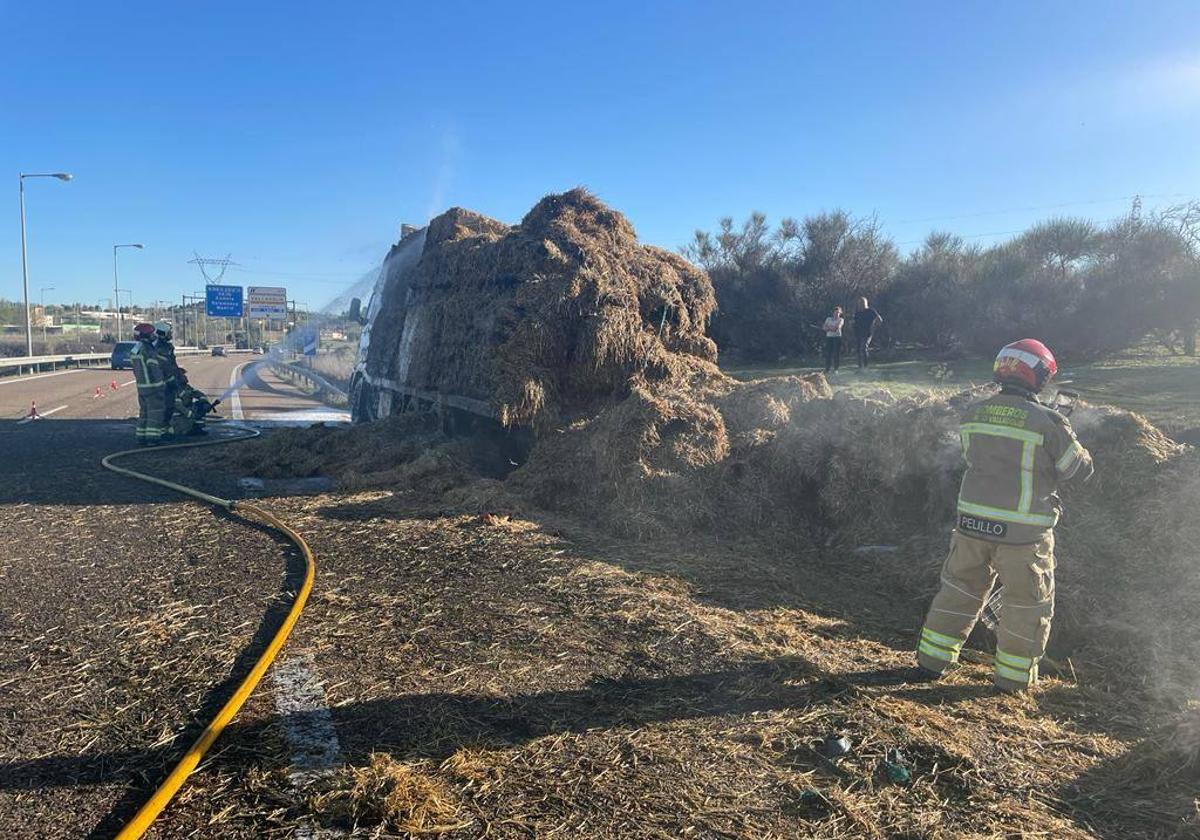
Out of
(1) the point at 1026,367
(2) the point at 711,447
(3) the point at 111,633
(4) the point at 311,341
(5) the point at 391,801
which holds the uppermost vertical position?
(1) the point at 1026,367

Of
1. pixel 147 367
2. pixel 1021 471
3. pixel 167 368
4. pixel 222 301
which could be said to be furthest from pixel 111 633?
pixel 222 301

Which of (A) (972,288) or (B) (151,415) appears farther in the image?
(A) (972,288)

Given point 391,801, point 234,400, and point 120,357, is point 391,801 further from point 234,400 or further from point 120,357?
point 120,357

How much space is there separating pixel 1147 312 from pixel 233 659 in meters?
21.6

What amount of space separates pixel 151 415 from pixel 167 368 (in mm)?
Result: 787

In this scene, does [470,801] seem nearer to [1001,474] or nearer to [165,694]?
[165,694]

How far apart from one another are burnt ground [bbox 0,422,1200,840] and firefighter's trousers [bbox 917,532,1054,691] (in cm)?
18

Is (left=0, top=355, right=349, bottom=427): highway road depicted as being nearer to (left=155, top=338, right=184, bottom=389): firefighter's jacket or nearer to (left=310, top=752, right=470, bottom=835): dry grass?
(left=155, top=338, right=184, bottom=389): firefighter's jacket

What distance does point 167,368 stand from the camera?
1189 centimetres

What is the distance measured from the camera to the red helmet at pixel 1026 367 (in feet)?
13.8

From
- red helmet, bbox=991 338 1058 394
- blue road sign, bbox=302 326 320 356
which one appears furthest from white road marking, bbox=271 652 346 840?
blue road sign, bbox=302 326 320 356

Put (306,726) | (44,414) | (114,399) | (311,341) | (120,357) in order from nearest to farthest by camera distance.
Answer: (306,726) → (44,414) → (114,399) → (311,341) → (120,357)

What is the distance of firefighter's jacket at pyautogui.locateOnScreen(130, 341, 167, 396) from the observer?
11500mm

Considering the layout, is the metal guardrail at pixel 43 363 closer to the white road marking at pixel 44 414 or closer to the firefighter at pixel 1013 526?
the white road marking at pixel 44 414
